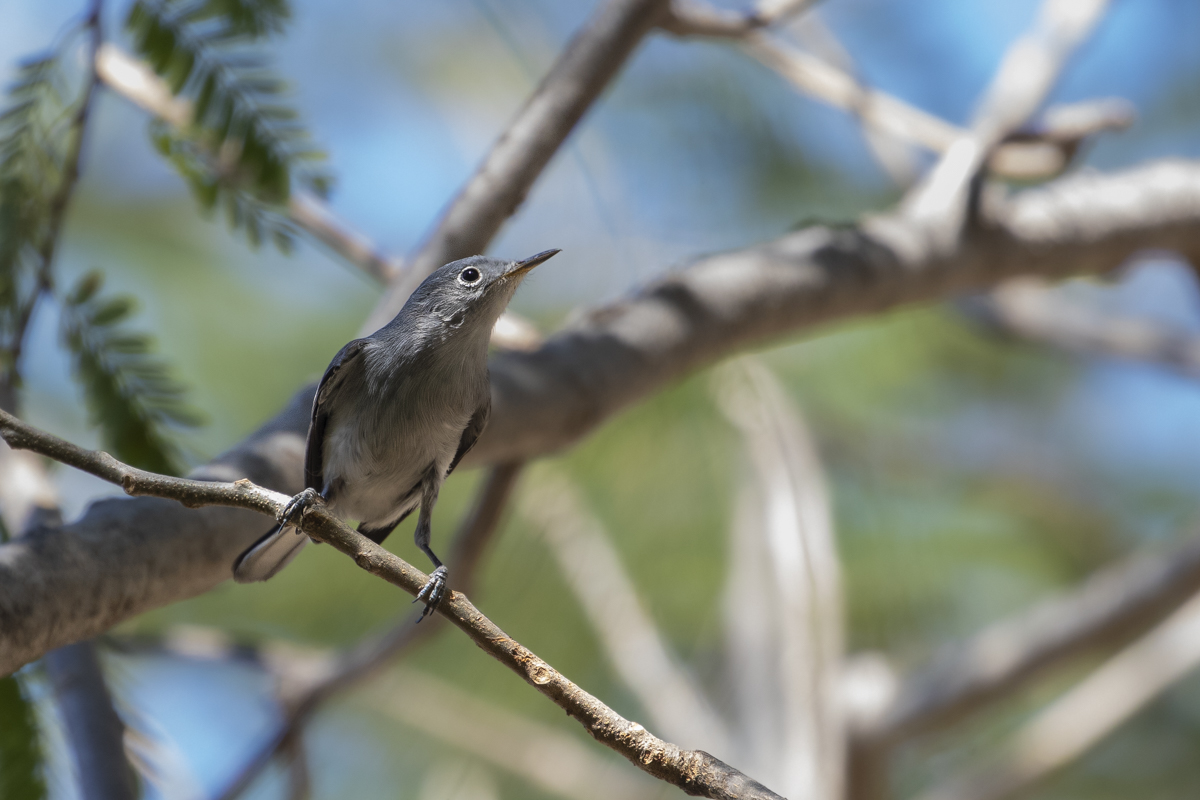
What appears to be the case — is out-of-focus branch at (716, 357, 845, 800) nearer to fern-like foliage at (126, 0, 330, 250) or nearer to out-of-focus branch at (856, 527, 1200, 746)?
out-of-focus branch at (856, 527, 1200, 746)

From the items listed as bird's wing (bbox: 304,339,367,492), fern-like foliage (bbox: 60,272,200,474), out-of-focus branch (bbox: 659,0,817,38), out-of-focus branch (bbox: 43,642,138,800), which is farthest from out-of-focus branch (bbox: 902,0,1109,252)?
out-of-focus branch (bbox: 43,642,138,800)

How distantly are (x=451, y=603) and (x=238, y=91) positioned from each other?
4.43ft

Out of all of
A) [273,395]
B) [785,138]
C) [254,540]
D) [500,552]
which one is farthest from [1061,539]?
[254,540]

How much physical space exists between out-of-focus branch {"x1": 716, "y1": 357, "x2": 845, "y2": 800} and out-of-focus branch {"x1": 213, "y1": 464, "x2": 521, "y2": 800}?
4.39 feet

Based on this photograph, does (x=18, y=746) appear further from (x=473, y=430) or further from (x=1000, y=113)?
(x=1000, y=113)

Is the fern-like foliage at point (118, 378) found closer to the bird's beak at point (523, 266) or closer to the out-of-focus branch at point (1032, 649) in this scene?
the bird's beak at point (523, 266)

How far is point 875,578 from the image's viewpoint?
14.5 feet

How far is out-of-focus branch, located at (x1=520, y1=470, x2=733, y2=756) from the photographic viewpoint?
155 inches

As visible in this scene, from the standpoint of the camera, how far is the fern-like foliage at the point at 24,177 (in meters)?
1.96

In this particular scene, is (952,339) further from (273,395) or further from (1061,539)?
(273,395)

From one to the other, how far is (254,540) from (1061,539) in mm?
5430

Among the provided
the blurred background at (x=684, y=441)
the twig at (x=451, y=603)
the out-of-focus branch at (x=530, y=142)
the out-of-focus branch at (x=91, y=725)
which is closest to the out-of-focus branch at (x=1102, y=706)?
the blurred background at (x=684, y=441)

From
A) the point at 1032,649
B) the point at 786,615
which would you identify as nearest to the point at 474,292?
the point at 786,615

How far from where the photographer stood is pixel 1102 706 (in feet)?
12.2
